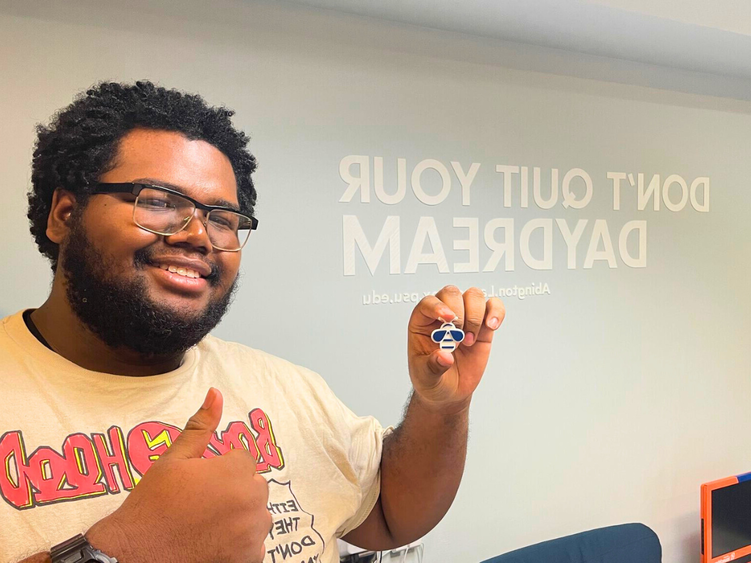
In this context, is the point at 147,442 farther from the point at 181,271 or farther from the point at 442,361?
the point at 442,361

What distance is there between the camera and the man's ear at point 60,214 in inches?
38.2

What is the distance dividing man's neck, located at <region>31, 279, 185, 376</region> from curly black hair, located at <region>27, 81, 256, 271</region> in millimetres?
129

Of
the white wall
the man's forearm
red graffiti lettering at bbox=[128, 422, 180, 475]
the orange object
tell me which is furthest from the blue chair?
red graffiti lettering at bbox=[128, 422, 180, 475]

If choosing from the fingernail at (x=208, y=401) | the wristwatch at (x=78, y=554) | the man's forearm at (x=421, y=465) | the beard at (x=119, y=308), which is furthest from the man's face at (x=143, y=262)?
the man's forearm at (x=421, y=465)

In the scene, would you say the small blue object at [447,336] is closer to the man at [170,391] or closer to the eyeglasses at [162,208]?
the man at [170,391]

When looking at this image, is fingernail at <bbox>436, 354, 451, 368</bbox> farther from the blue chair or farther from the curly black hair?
the blue chair

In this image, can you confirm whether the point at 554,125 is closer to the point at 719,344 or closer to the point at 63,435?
the point at 719,344

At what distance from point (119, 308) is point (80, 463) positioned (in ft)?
0.79

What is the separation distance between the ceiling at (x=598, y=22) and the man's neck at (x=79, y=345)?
1.17m

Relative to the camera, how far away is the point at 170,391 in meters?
0.94

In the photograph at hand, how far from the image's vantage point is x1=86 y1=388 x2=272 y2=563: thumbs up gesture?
62 centimetres

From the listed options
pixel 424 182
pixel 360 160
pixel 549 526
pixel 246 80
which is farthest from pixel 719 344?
pixel 246 80

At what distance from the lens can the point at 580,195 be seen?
2096 millimetres

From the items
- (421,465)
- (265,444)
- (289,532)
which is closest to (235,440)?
(265,444)
